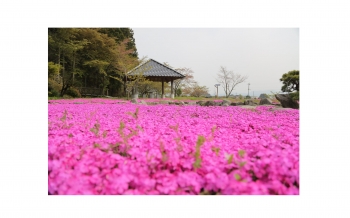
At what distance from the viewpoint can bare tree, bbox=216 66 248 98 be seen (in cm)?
341

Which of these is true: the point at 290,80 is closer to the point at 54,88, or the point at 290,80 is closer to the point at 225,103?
the point at 225,103

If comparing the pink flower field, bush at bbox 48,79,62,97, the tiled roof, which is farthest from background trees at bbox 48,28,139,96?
the pink flower field

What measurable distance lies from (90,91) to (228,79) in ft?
9.38

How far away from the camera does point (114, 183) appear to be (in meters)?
1.58

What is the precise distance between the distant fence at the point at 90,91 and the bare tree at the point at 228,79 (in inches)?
92.7

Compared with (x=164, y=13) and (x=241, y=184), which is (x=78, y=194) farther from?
(x=164, y=13)

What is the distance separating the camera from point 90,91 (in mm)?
5008

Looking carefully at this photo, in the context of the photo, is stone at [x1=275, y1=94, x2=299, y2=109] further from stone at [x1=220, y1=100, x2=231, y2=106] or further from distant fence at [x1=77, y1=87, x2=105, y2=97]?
distant fence at [x1=77, y1=87, x2=105, y2=97]

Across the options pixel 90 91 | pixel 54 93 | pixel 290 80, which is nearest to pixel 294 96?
pixel 290 80

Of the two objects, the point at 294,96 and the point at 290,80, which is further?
the point at 294,96

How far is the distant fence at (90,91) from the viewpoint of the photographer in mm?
4498

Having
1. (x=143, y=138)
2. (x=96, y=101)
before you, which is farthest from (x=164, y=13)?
(x=96, y=101)

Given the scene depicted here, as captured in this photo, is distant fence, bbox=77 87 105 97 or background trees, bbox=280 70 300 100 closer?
background trees, bbox=280 70 300 100

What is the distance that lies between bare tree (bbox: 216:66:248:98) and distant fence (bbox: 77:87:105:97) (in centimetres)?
235
